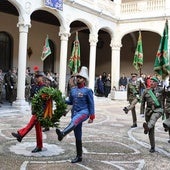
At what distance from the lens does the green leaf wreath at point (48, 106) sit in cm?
627

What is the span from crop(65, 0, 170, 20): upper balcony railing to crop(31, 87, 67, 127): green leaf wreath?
12.6 m

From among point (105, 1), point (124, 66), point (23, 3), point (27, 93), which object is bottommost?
point (27, 93)

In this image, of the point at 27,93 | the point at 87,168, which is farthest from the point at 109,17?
the point at 87,168

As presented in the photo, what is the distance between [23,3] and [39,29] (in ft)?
24.0

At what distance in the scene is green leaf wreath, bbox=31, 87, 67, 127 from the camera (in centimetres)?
627

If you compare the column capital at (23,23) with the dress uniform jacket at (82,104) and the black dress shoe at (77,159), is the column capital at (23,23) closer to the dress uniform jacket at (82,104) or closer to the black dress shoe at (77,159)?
the dress uniform jacket at (82,104)

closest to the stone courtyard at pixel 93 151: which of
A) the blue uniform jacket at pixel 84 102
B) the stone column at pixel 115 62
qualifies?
the blue uniform jacket at pixel 84 102

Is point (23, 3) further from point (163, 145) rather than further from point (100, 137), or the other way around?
point (163, 145)

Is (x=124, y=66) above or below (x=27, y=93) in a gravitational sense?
above

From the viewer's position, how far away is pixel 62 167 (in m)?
5.62

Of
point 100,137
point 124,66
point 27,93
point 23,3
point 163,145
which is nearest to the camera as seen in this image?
point 163,145

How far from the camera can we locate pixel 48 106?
6375mm

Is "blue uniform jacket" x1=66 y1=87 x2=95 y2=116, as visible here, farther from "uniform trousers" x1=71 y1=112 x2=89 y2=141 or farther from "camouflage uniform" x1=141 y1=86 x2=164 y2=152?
"camouflage uniform" x1=141 y1=86 x2=164 y2=152

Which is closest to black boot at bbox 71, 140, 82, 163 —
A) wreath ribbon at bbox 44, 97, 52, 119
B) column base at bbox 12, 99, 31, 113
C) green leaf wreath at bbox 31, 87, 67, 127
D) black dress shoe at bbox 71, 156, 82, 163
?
black dress shoe at bbox 71, 156, 82, 163
